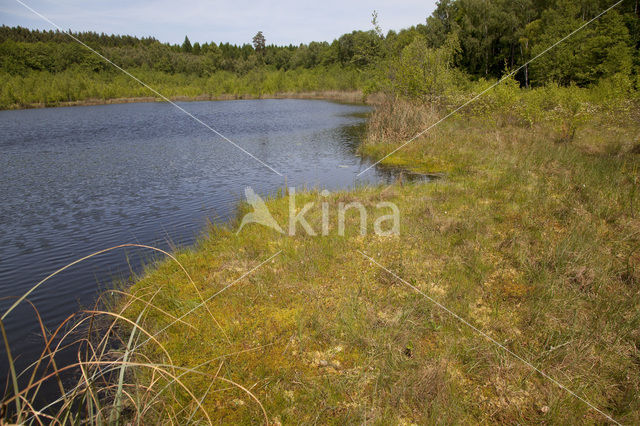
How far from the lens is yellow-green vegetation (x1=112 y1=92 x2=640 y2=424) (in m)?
3.29

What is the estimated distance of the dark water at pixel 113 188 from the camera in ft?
21.2

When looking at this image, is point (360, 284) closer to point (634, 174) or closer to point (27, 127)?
point (634, 174)

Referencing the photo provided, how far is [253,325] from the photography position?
4.40 metres

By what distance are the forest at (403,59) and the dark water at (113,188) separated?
572cm

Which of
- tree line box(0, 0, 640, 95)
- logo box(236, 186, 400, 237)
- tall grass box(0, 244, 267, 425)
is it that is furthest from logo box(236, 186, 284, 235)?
tree line box(0, 0, 640, 95)

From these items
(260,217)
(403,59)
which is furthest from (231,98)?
(260,217)

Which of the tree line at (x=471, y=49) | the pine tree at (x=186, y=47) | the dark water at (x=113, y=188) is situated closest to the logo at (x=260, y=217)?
the dark water at (x=113, y=188)

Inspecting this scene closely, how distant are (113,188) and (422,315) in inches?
454

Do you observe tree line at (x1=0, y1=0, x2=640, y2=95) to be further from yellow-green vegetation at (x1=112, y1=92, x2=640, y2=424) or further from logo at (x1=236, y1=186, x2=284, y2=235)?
yellow-green vegetation at (x1=112, y1=92, x2=640, y2=424)

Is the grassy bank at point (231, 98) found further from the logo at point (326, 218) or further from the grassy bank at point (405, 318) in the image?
the grassy bank at point (405, 318)

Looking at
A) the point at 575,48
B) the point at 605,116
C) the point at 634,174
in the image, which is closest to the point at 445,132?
the point at 605,116

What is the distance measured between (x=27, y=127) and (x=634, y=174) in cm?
3579

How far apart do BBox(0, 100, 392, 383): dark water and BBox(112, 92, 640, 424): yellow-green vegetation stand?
65.2 inches

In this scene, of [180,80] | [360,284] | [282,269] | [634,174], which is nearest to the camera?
[360,284]
